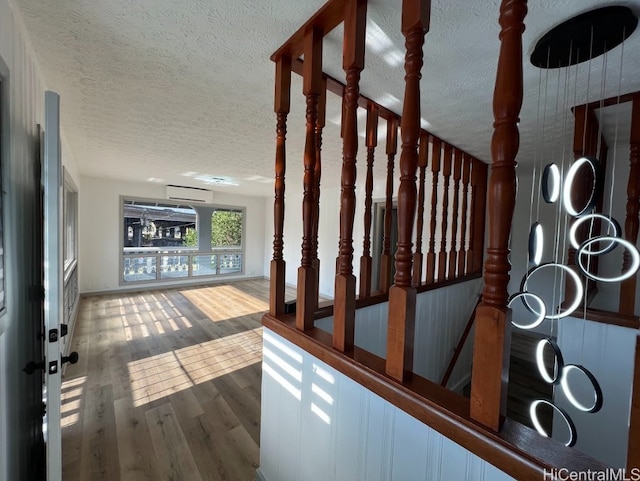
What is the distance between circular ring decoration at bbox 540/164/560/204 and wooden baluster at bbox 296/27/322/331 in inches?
41.4

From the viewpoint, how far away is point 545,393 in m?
2.60

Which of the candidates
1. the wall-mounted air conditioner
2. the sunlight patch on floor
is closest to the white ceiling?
the sunlight patch on floor

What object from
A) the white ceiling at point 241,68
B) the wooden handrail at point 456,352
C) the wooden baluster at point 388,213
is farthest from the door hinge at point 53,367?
the wooden handrail at point 456,352

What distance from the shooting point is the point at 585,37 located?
1150 mm

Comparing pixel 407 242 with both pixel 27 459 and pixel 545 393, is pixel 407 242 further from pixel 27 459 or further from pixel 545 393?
pixel 545 393

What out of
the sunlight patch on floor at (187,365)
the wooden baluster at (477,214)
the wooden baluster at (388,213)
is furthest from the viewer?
the wooden baluster at (477,214)

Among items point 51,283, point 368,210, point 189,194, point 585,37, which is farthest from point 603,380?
point 189,194

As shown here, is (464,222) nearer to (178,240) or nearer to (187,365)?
(187,365)

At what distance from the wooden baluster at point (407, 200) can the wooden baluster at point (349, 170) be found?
0.21m

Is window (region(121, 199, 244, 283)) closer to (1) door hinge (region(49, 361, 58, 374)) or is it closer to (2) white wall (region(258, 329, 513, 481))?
(1) door hinge (region(49, 361, 58, 374))

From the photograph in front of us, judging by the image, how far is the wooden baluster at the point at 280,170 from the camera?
1379 mm

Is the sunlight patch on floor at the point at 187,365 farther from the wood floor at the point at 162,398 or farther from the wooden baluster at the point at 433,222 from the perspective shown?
the wooden baluster at the point at 433,222

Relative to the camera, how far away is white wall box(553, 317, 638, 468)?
161 cm

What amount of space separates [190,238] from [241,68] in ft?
18.7
